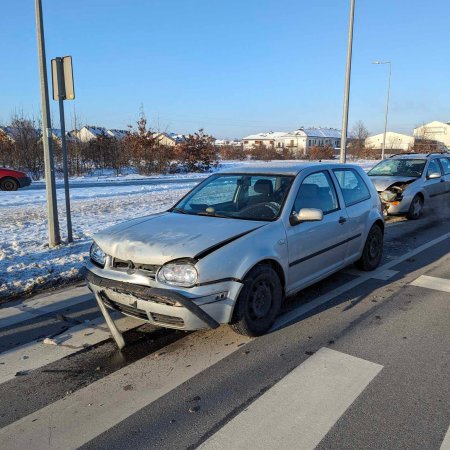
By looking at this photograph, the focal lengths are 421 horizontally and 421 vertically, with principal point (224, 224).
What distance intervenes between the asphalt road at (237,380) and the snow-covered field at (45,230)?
2.62 ft

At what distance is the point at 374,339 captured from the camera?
156 inches

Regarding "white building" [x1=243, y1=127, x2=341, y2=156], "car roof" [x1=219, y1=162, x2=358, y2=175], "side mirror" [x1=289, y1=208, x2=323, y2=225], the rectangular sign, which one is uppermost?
"white building" [x1=243, y1=127, x2=341, y2=156]

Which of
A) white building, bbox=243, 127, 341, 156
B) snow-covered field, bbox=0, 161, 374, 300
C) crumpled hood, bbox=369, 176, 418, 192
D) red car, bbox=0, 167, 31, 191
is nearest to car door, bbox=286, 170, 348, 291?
snow-covered field, bbox=0, 161, 374, 300

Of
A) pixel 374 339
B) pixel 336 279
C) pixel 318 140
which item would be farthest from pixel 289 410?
pixel 318 140

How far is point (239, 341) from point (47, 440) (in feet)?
6.00

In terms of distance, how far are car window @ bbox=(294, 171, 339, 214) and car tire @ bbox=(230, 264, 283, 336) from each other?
88cm

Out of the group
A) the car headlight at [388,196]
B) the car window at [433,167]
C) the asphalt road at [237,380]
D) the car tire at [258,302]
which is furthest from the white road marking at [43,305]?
the car window at [433,167]

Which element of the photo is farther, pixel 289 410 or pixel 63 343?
pixel 63 343

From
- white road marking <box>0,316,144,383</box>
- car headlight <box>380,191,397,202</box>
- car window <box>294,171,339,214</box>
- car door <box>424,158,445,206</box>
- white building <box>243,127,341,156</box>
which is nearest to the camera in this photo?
white road marking <box>0,316,144,383</box>

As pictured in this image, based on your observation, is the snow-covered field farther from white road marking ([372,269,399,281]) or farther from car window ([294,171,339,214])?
white road marking ([372,269,399,281])

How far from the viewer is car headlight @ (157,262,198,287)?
3408mm

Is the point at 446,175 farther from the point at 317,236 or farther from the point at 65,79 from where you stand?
the point at 65,79

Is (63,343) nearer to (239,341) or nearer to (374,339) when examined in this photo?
(239,341)

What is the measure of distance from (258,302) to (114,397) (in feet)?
4.97
